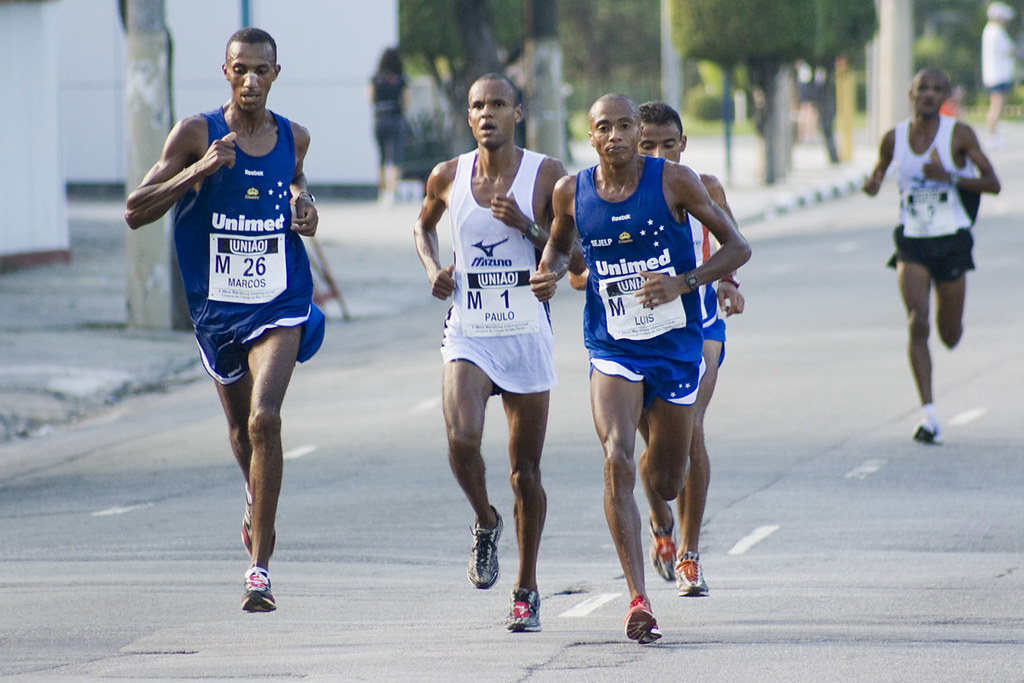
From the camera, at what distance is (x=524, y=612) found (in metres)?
6.41

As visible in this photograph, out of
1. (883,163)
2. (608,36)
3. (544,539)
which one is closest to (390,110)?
(883,163)

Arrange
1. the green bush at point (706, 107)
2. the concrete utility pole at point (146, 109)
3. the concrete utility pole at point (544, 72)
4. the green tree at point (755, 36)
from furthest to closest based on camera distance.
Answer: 1. the green bush at point (706, 107)
2. the green tree at point (755, 36)
3. the concrete utility pole at point (544, 72)
4. the concrete utility pole at point (146, 109)

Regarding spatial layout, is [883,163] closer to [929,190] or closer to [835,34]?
[929,190]

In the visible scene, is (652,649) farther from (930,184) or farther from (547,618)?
(930,184)

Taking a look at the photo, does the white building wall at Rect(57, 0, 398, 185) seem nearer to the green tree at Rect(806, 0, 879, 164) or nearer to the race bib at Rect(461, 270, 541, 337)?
the green tree at Rect(806, 0, 879, 164)

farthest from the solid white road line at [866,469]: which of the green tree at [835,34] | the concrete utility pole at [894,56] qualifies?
the concrete utility pole at [894,56]

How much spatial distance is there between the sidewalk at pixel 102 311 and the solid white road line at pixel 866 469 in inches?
221

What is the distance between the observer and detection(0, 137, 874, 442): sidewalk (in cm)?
1310

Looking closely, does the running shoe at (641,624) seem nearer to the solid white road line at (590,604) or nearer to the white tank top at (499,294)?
the solid white road line at (590,604)

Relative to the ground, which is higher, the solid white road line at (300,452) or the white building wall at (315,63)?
the white building wall at (315,63)

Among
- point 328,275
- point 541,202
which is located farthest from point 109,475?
point 328,275

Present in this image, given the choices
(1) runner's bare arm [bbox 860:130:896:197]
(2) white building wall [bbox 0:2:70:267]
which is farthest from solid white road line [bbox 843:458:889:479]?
(2) white building wall [bbox 0:2:70:267]

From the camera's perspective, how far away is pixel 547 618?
6785mm

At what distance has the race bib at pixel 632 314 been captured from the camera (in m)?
6.48
